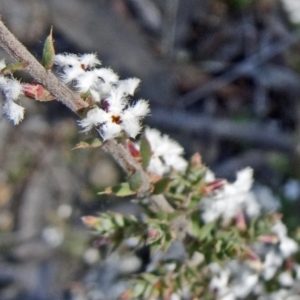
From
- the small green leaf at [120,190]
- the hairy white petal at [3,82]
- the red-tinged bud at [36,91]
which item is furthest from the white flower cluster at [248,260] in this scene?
the hairy white petal at [3,82]

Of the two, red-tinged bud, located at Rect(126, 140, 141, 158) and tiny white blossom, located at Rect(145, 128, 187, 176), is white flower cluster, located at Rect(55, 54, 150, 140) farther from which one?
tiny white blossom, located at Rect(145, 128, 187, 176)

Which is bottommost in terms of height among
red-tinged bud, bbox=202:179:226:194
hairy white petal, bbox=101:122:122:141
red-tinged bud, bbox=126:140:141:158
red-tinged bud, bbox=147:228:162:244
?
red-tinged bud, bbox=147:228:162:244

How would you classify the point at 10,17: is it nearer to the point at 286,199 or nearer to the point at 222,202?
the point at 286,199

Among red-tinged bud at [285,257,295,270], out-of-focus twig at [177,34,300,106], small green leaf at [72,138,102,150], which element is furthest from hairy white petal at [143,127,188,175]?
out-of-focus twig at [177,34,300,106]

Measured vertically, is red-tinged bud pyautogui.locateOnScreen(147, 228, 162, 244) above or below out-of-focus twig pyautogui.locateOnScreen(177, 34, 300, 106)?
below

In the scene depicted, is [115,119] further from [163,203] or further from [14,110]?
[163,203]

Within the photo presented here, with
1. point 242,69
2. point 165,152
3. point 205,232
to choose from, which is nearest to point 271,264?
point 205,232

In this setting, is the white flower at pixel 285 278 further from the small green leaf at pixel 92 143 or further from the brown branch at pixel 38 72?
the brown branch at pixel 38 72

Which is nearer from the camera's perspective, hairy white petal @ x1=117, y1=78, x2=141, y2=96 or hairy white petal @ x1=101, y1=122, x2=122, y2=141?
hairy white petal @ x1=101, y1=122, x2=122, y2=141
